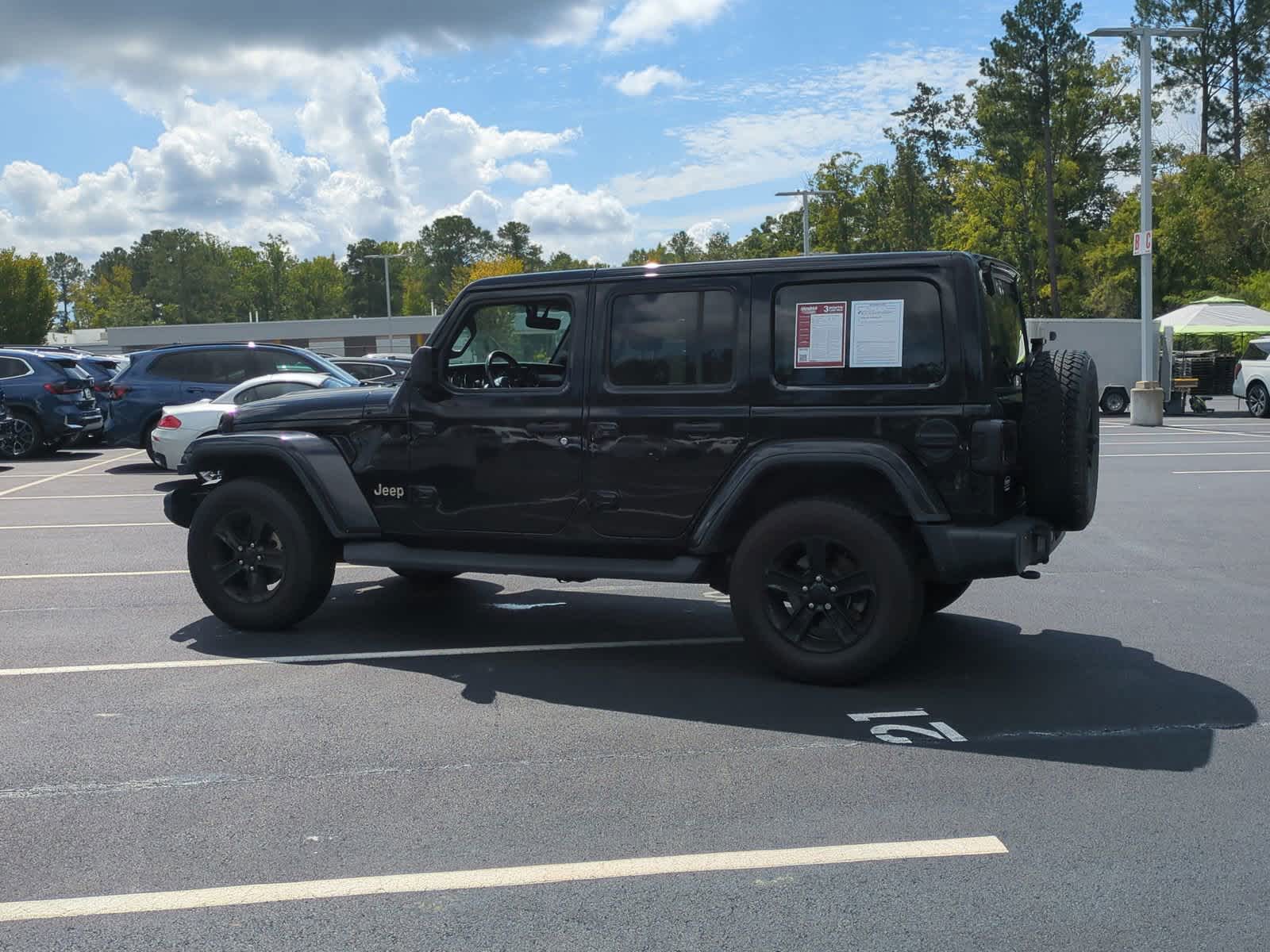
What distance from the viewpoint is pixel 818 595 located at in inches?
223

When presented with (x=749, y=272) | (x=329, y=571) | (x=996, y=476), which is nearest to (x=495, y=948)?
(x=996, y=476)

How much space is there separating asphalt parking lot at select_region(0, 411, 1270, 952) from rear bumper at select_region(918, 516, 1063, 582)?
0.61 meters

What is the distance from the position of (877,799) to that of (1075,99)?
4659 cm

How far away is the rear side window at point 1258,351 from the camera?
26.7m

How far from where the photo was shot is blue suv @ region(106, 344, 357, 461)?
17328 millimetres

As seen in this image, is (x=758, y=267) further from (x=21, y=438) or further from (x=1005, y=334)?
(x=21, y=438)

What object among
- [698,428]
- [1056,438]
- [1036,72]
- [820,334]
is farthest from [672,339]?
[1036,72]

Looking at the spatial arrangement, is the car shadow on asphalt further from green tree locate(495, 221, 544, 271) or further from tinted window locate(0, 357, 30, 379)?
green tree locate(495, 221, 544, 271)

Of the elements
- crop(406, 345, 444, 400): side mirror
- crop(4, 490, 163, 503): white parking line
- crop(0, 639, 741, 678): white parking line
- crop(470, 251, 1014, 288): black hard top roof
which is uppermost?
crop(470, 251, 1014, 288): black hard top roof

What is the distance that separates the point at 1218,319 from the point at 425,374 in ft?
109

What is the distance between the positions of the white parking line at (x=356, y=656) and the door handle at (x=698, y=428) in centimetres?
138

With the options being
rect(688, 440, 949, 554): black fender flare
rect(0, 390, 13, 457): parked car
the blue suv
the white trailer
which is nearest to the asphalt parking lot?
rect(688, 440, 949, 554): black fender flare

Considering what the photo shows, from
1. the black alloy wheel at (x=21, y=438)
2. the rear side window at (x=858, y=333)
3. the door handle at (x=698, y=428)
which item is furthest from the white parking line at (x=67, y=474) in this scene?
the rear side window at (x=858, y=333)

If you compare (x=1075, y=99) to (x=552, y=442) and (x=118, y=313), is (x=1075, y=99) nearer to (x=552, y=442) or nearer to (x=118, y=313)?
(x=552, y=442)
